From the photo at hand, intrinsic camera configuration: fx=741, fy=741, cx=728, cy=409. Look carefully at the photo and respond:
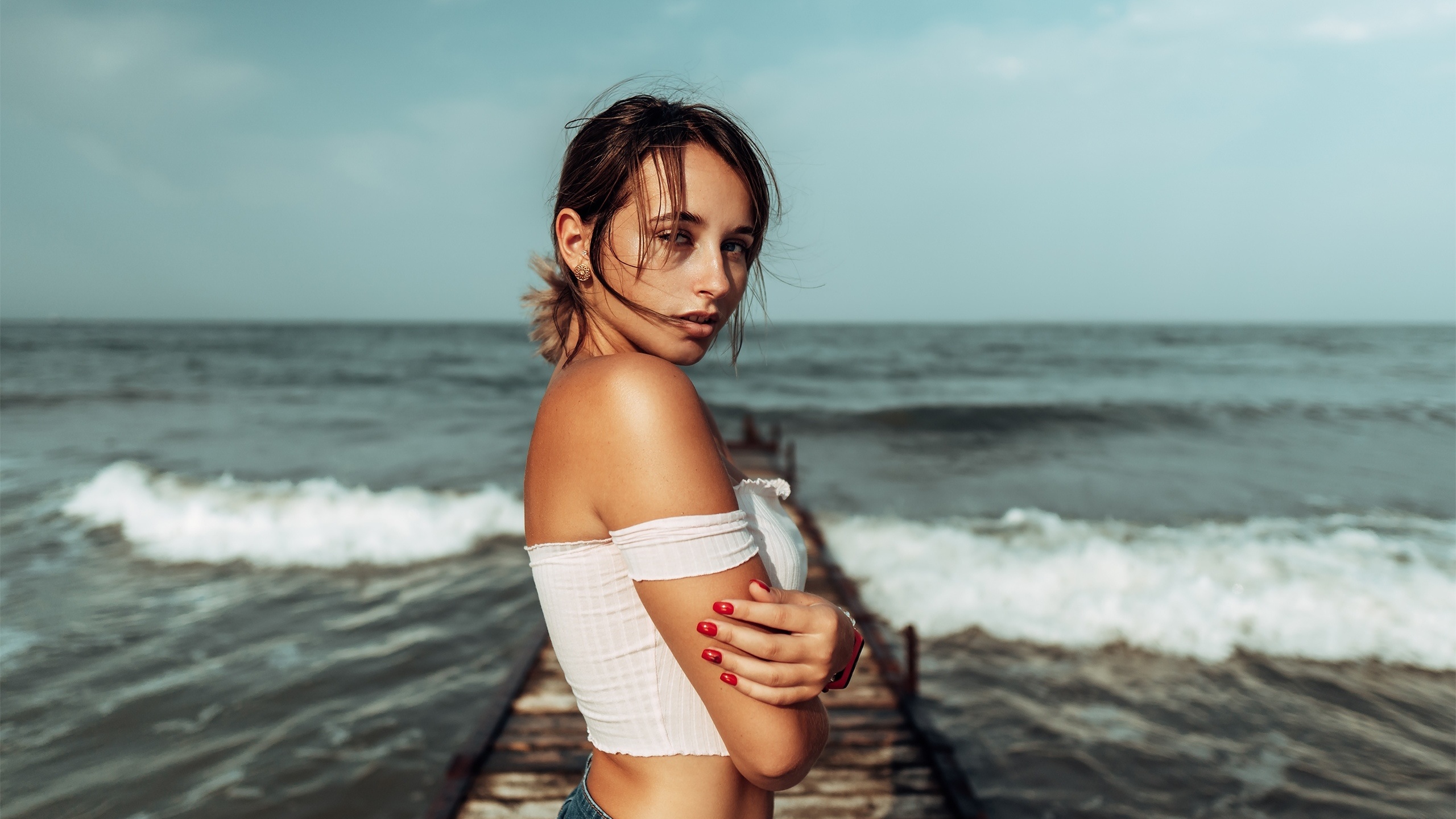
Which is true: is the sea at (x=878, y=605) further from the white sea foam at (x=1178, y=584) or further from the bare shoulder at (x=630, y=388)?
the bare shoulder at (x=630, y=388)

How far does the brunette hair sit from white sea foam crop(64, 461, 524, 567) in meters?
9.66

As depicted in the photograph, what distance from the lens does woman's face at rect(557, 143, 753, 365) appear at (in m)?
1.21

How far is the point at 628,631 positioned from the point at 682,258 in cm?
63

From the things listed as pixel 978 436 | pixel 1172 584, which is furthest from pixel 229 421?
pixel 1172 584

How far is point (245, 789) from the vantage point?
197 inches

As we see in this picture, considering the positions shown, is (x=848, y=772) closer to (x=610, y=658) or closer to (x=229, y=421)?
(x=610, y=658)

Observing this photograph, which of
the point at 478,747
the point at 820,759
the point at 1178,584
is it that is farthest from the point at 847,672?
the point at 1178,584

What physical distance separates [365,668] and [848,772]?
4.61 m

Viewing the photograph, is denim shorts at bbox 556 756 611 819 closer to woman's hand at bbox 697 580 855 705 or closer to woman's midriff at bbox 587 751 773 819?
woman's midriff at bbox 587 751 773 819

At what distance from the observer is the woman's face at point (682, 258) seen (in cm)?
121

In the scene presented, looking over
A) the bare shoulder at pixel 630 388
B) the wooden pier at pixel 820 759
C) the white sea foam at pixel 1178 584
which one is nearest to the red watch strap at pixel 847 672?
the bare shoulder at pixel 630 388

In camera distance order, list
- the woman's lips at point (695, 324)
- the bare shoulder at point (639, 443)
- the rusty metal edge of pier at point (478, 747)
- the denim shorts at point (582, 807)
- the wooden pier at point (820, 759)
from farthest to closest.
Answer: the wooden pier at point (820, 759), the rusty metal edge of pier at point (478, 747), the denim shorts at point (582, 807), the woman's lips at point (695, 324), the bare shoulder at point (639, 443)

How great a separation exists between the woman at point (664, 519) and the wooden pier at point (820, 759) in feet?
7.52

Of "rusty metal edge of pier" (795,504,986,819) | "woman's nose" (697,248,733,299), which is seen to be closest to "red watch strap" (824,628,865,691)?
"woman's nose" (697,248,733,299)
